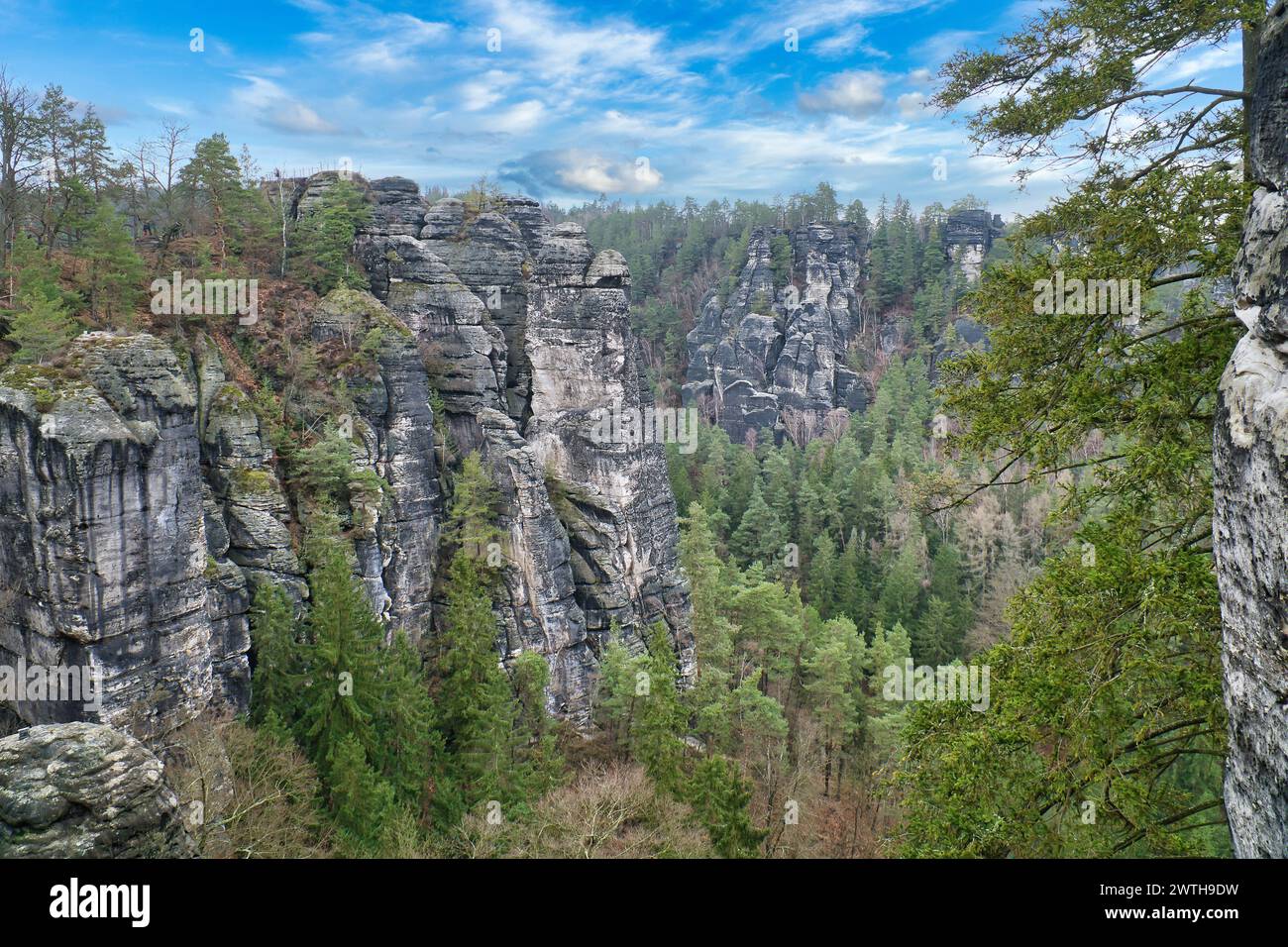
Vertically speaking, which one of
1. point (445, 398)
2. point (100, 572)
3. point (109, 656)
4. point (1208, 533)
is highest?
point (445, 398)

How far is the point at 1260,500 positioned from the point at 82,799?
9.71m

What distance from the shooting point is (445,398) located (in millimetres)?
31719

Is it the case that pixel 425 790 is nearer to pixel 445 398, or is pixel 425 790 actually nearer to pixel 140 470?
pixel 140 470

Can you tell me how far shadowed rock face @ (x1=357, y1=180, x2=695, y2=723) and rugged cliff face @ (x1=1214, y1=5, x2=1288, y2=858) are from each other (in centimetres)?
2619

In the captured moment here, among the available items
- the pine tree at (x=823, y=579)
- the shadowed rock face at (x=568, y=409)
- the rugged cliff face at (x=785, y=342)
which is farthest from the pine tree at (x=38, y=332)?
the rugged cliff face at (x=785, y=342)

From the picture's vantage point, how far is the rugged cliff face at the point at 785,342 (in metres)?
80.9

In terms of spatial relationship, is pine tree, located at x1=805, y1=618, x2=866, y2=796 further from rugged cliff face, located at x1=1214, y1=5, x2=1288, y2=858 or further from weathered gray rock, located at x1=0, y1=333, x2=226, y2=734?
rugged cliff face, located at x1=1214, y1=5, x2=1288, y2=858

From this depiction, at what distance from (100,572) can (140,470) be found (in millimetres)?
2490

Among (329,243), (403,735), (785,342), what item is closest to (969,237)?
(785,342)

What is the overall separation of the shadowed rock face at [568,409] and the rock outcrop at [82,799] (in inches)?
894

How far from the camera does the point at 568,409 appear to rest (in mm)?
33219

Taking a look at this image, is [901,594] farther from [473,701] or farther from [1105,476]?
[1105,476]

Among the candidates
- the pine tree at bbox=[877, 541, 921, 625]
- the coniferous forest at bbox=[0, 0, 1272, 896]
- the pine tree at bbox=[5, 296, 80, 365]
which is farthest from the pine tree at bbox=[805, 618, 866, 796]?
the pine tree at bbox=[5, 296, 80, 365]
